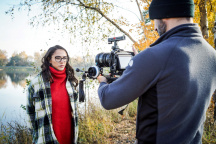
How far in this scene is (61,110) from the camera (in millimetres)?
2025

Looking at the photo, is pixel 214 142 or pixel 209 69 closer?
pixel 209 69

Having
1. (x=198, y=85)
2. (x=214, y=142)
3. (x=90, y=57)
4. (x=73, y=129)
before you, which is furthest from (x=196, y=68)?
(x=90, y=57)

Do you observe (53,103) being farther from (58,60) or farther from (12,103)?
(12,103)

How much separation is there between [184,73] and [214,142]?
2.84m

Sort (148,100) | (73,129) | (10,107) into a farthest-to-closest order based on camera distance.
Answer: (10,107), (73,129), (148,100)

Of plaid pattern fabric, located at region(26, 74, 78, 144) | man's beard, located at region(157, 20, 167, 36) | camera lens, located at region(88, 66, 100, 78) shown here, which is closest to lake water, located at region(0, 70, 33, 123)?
plaid pattern fabric, located at region(26, 74, 78, 144)

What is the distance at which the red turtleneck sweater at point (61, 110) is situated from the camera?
6.40 feet

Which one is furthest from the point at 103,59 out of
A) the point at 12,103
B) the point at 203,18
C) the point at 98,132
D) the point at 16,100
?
the point at 16,100

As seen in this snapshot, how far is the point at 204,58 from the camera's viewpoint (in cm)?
78

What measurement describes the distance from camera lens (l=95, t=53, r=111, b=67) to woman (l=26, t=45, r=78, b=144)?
80 centimetres

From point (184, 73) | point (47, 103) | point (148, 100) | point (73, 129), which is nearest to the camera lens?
point (184, 73)

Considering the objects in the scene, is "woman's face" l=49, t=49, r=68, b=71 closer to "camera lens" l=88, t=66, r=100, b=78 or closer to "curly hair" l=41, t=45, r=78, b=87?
"curly hair" l=41, t=45, r=78, b=87

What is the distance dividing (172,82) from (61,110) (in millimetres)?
1727

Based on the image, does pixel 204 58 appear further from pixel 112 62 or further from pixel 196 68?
pixel 112 62
